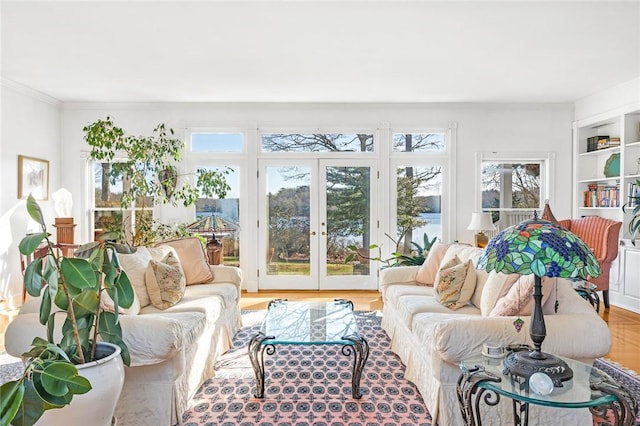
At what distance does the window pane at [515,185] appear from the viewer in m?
6.12

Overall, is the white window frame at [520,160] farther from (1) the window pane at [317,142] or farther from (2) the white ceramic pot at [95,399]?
(2) the white ceramic pot at [95,399]

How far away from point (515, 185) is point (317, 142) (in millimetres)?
2987

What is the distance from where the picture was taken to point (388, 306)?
154 inches

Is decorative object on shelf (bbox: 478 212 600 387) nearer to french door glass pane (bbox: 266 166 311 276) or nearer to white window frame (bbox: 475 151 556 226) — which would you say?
french door glass pane (bbox: 266 166 311 276)

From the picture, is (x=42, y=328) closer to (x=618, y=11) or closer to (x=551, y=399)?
(x=551, y=399)

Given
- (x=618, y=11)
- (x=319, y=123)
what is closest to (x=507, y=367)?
(x=618, y=11)

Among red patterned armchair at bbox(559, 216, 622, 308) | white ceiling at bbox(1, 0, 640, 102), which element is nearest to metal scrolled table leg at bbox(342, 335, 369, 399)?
white ceiling at bbox(1, 0, 640, 102)

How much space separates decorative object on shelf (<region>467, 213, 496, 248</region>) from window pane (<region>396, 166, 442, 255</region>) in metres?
0.53

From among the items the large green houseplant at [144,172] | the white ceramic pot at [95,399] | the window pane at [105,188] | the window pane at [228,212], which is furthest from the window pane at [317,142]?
the white ceramic pot at [95,399]

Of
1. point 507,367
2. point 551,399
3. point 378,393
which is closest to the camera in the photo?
point 551,399

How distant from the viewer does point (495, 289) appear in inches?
104

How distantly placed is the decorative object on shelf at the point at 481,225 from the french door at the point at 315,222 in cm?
A: 134

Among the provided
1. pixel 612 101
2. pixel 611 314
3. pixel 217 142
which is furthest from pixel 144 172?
pixel 612 101

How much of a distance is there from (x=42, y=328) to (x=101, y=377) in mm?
705
